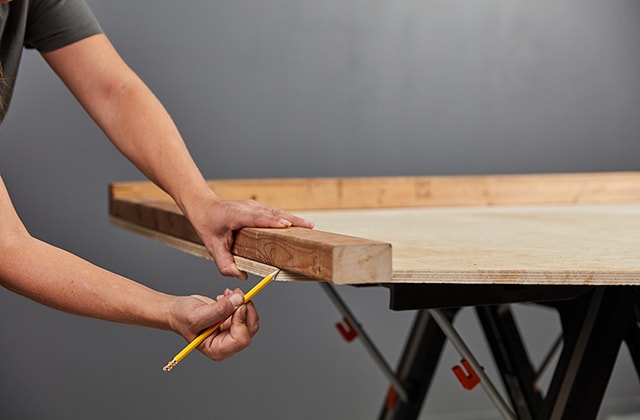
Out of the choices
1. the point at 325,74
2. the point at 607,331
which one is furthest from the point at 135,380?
the point at 607,331

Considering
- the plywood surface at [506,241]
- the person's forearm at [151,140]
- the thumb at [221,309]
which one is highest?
the person's forearm at [151,140]

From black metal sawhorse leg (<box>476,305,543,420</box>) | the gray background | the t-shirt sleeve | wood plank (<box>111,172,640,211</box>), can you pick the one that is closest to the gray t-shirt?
the t-shirt sleeve

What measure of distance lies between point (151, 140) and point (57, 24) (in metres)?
0.27

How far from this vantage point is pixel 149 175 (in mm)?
1349

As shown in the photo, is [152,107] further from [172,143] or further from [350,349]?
[350,349]

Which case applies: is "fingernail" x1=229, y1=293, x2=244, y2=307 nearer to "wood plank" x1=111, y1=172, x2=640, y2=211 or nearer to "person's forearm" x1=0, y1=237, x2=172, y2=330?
"person's forearm" x1=0, y1=237, x2=172, y2=330

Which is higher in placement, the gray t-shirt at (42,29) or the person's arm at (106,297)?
the gray t-shirt at (42,29)

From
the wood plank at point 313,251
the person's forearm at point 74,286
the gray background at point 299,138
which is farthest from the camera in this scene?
the gray background at point 299,138

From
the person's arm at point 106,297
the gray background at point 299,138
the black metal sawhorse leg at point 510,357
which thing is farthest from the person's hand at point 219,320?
the gray background at point 299,138

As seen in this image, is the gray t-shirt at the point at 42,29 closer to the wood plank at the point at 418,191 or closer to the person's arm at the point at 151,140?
the person's arm at the point at 151,140

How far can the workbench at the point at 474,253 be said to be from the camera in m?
0.89

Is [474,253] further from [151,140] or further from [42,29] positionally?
[42,29]

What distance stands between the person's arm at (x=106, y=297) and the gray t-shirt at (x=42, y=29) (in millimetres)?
453

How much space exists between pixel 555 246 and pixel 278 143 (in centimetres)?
170
